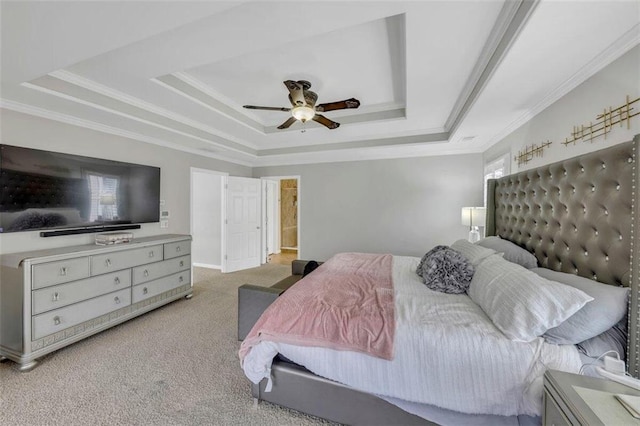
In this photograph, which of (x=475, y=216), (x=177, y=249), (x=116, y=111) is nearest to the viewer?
(x=116, y=111)

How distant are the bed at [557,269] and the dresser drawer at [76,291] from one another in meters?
2.05

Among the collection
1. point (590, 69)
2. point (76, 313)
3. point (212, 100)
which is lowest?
point (76, 313)

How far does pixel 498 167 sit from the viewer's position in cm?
336

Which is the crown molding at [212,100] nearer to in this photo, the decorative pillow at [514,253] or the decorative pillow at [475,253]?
the decorative pillow at [475,253]

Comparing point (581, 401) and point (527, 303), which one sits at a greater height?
point (527, 303)

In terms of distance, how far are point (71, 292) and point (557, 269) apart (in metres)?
4.09

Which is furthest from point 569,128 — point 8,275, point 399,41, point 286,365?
point 8,275

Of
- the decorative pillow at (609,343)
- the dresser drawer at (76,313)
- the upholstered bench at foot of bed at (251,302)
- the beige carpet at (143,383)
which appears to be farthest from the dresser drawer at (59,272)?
the decorative pillow at (609,343)

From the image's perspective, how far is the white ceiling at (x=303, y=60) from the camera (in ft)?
4.24

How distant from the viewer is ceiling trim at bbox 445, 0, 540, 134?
1.27m

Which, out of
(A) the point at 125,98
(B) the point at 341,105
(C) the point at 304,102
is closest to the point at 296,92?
(C) the point at 304,102

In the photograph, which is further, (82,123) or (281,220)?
(281,220)

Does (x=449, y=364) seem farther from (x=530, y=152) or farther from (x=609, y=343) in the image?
(x=530, y=152)

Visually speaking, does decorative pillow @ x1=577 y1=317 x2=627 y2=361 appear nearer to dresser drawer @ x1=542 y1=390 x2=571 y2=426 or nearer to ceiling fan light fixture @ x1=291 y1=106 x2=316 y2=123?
dresser drawer @ x1=542 y1=390 x2=571 y2=426
